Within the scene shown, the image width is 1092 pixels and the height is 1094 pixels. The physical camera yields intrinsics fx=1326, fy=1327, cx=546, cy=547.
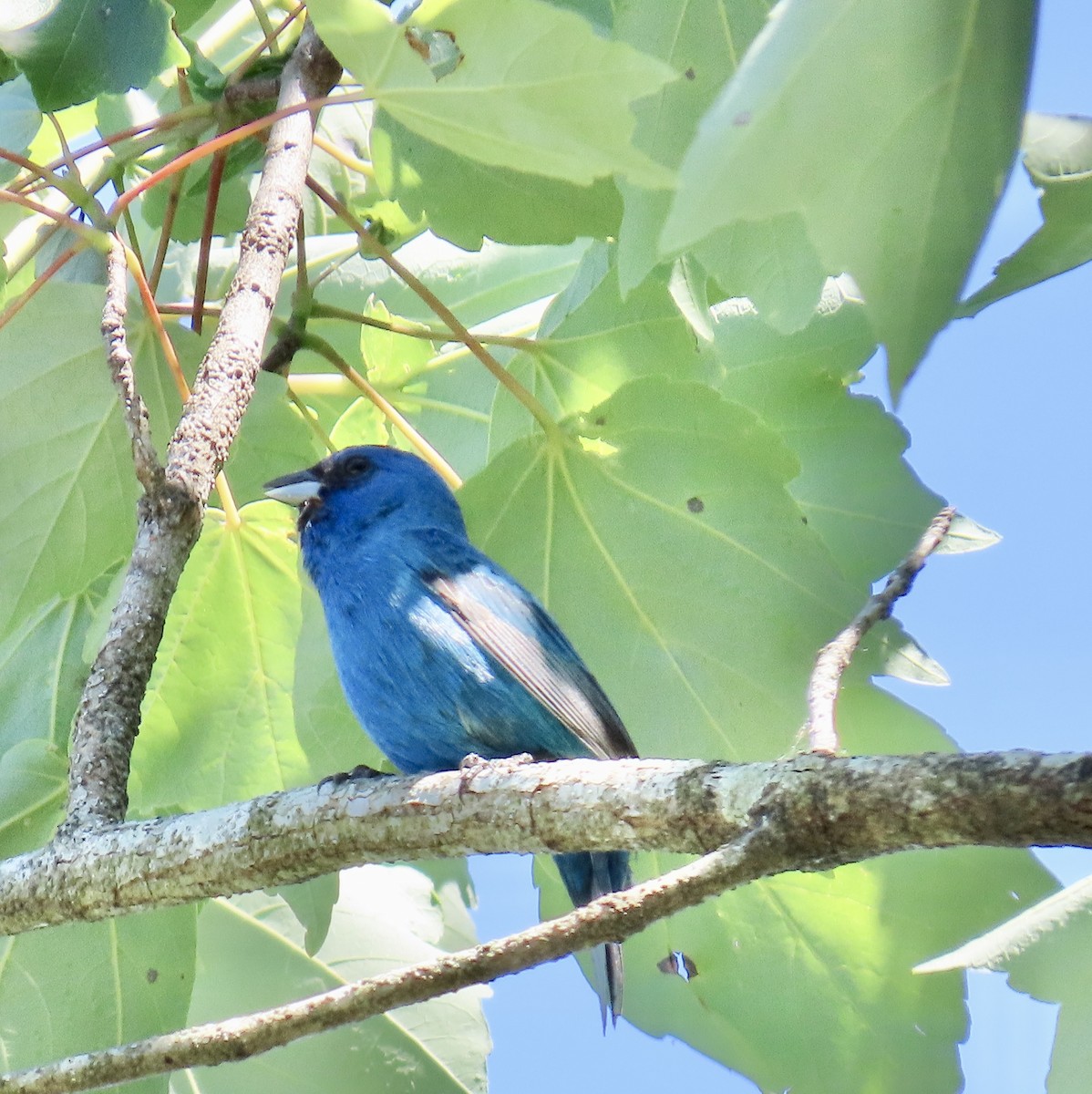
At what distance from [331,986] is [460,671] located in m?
1.01

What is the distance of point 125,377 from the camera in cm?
223

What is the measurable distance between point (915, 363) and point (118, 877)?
137 centimetres

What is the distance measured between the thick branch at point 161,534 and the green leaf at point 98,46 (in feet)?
1.22

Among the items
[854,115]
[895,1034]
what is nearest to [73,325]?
[854,115]

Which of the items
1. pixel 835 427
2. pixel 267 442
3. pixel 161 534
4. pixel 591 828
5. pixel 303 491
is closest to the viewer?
pixel 591 828

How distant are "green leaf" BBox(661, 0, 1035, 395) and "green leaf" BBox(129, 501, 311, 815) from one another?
203 cm

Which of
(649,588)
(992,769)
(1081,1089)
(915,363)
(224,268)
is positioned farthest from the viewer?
(224,268)

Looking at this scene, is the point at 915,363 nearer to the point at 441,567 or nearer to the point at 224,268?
the point at 441,567

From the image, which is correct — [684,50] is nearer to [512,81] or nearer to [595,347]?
[512,81]

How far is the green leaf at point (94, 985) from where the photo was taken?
8.88ft

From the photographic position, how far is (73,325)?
8.73 feet

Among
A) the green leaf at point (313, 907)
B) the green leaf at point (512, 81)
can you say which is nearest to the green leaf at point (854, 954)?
the green leaf at point (313, 907)

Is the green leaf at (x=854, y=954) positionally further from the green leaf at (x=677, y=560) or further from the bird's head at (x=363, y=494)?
the bird's head at (x=363, y=494)

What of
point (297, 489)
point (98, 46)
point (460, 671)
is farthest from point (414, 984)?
point (297, 489)
